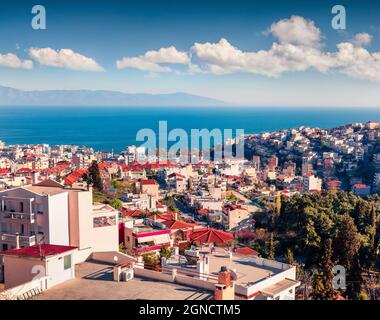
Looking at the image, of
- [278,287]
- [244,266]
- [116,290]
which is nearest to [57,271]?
[116,290]

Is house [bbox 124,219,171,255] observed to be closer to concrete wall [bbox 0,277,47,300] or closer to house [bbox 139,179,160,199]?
concrete wall [bbox 0,277,47,300]

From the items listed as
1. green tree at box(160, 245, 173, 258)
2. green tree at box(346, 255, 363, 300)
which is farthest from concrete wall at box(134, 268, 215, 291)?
green tree at box(346, 255, 363, 300)

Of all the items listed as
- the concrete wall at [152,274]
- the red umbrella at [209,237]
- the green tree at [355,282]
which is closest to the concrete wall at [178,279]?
the concrete wall at [152,274]

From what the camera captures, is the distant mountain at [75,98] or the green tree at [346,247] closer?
the green tree at [346,247]

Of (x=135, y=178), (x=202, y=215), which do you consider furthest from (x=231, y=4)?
(x=135, y=178)

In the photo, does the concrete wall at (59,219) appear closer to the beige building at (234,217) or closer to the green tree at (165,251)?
the green tree at (165,251)

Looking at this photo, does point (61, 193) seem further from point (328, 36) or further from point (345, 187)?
point (345, 187)
